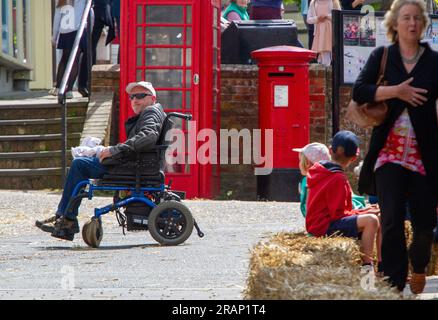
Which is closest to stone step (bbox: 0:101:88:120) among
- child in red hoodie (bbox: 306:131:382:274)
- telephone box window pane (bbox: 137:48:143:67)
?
telephone box window pane (bbox: 137:48:143:67)

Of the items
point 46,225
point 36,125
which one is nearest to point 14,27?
point 36,125

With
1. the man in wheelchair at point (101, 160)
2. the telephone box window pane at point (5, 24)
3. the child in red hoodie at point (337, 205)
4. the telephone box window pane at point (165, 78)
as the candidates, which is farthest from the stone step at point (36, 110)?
the child in red hoodie at point (337, 205)

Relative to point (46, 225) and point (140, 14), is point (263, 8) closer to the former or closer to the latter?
point (140, 14)

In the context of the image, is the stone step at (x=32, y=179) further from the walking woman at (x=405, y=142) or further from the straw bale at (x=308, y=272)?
the walking woman at (x=405, y=142)

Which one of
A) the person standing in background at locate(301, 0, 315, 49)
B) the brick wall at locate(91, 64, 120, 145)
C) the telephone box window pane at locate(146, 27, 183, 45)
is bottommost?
the brick wall at locate(91, 64, 120, 145)

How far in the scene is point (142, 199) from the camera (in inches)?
455

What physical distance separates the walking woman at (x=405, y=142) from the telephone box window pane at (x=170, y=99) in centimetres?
956

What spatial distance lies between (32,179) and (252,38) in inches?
135

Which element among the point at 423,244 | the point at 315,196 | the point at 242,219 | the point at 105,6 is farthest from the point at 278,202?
the point at 423,244

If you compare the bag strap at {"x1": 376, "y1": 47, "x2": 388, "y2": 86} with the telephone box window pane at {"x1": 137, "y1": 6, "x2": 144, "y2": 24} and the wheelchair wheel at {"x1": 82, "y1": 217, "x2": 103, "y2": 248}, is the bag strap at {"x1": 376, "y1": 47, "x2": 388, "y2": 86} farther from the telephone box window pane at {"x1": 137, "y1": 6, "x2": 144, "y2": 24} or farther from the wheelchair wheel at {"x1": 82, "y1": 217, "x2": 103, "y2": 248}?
the telephone box window pane at {"x1": 137, "y1": 6, "x2": 144, "y2": 24}

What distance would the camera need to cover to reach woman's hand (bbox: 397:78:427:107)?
739 centimetres

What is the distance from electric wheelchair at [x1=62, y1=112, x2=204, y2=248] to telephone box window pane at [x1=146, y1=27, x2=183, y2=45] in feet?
17.8

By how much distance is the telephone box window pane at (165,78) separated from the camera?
56.2 ft
